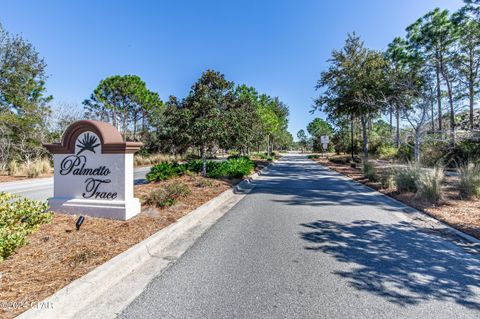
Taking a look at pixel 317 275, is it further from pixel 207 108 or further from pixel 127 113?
pixel 127 113

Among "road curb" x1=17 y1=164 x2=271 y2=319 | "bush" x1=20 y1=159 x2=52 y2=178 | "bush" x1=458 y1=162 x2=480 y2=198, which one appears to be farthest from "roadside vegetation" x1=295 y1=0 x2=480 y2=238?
"bush" x1=20 y1=159 x2=52 y2=178

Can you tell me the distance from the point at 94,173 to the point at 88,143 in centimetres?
67

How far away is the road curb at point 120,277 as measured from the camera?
2.32 metres

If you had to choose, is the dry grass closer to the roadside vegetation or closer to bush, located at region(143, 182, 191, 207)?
bush, located at region(143, 182, 191, 207)

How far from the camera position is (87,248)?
3.59 metres

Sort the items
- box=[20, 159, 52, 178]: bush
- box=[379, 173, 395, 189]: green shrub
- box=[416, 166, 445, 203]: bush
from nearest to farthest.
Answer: box=[416, 166, 445, 203]: bush
box=[379, 173, 395, 189]: green shrub
box=[20, 159, 52, 178]: bush

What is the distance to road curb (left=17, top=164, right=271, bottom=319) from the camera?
2324 millimetres

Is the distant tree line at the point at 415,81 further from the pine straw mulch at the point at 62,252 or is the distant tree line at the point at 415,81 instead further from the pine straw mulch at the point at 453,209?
the pine straw mulch at the point at 62,252

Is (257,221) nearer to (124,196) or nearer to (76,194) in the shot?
(124,196)

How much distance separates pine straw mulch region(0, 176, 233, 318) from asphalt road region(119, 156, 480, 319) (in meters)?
0.91

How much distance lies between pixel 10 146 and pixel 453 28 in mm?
38809

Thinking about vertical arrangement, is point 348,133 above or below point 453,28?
below

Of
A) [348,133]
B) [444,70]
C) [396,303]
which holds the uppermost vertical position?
[444,70]

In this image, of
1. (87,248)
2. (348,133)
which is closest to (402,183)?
(87,248)
